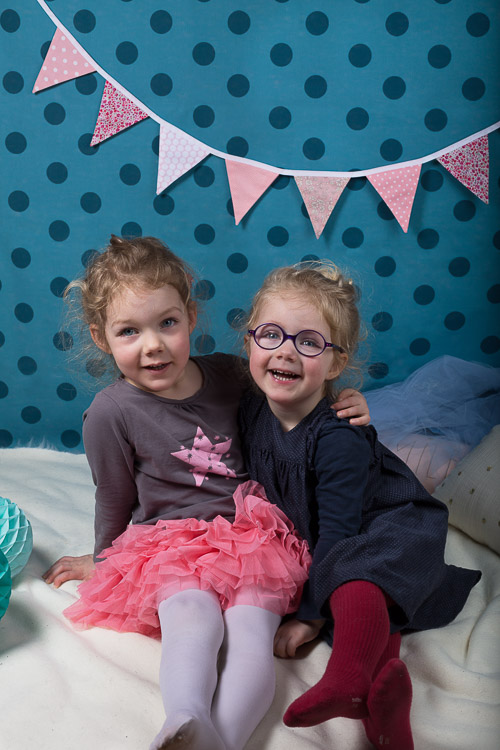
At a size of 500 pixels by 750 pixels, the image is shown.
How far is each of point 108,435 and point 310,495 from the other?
362 mm

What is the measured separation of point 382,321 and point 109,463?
1.00 m

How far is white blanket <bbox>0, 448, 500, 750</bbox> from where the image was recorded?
3.01 ft

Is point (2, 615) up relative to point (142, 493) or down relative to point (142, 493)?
down

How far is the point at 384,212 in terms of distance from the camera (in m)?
1.83

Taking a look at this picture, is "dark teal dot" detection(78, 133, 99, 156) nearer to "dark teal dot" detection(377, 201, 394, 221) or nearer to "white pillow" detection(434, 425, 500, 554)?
"dark teal dot" detection(377, 201, 394, 221)

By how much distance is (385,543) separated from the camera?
1.07 m

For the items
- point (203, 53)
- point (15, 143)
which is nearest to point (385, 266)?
point (203, 53)

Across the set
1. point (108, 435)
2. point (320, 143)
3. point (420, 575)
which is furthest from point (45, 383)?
point (420, 575)

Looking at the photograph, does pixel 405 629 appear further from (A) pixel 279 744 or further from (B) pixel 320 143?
(B) pixel 320 143

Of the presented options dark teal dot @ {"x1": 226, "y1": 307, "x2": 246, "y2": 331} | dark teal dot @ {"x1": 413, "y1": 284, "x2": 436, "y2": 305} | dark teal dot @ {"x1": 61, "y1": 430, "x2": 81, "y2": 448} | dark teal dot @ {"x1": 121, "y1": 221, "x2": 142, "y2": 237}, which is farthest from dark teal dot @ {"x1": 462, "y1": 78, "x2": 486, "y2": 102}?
dark teal dot @ {"x1": 61, "y1": 430, "x2": 81, "y2": 448}

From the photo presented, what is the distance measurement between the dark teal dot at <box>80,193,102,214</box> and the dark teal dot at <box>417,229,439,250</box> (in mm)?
873

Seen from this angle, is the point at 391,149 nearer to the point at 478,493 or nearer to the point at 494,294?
the point at 494,294

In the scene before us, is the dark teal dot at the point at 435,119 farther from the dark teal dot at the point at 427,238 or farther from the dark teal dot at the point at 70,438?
the dark teal dot at the point at 70,438

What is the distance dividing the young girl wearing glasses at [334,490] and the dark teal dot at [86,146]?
845 millimetres
